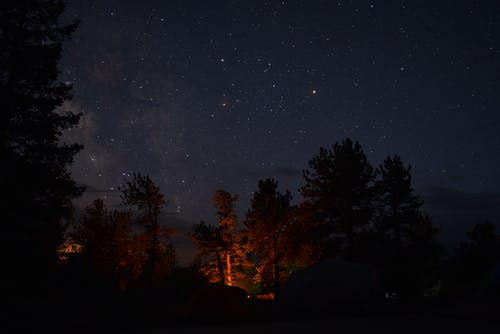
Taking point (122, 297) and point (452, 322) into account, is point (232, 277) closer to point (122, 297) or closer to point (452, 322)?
point (122, 297)

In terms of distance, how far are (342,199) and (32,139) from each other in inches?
801

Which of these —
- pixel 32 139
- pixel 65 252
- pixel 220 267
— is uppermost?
pixel 32 139

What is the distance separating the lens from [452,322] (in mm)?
11023

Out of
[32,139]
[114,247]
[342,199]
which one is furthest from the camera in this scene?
[114,247]

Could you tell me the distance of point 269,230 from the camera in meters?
34.4

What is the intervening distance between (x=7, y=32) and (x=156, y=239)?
24.6 metres

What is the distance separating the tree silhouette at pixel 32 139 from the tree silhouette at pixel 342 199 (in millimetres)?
18127

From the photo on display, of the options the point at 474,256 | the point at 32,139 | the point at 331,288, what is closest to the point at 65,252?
the point at 32,139

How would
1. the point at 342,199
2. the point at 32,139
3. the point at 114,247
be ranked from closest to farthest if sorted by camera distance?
Result: the point at 32,139 < the point at 342,199 < the point at 114,247

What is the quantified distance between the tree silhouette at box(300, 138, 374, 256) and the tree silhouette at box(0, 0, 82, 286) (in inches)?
714

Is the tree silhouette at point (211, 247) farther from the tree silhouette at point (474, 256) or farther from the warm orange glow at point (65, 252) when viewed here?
the tree silhouette at point (474, 256)

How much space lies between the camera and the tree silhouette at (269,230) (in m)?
33.7

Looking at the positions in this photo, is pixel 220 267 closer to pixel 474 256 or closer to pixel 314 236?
pixel 314 236

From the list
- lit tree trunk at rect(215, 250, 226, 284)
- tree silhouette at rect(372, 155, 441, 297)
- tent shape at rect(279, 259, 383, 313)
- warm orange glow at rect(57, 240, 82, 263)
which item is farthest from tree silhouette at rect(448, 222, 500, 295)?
warm orange glow at rect(57, 240, 82, 263)
